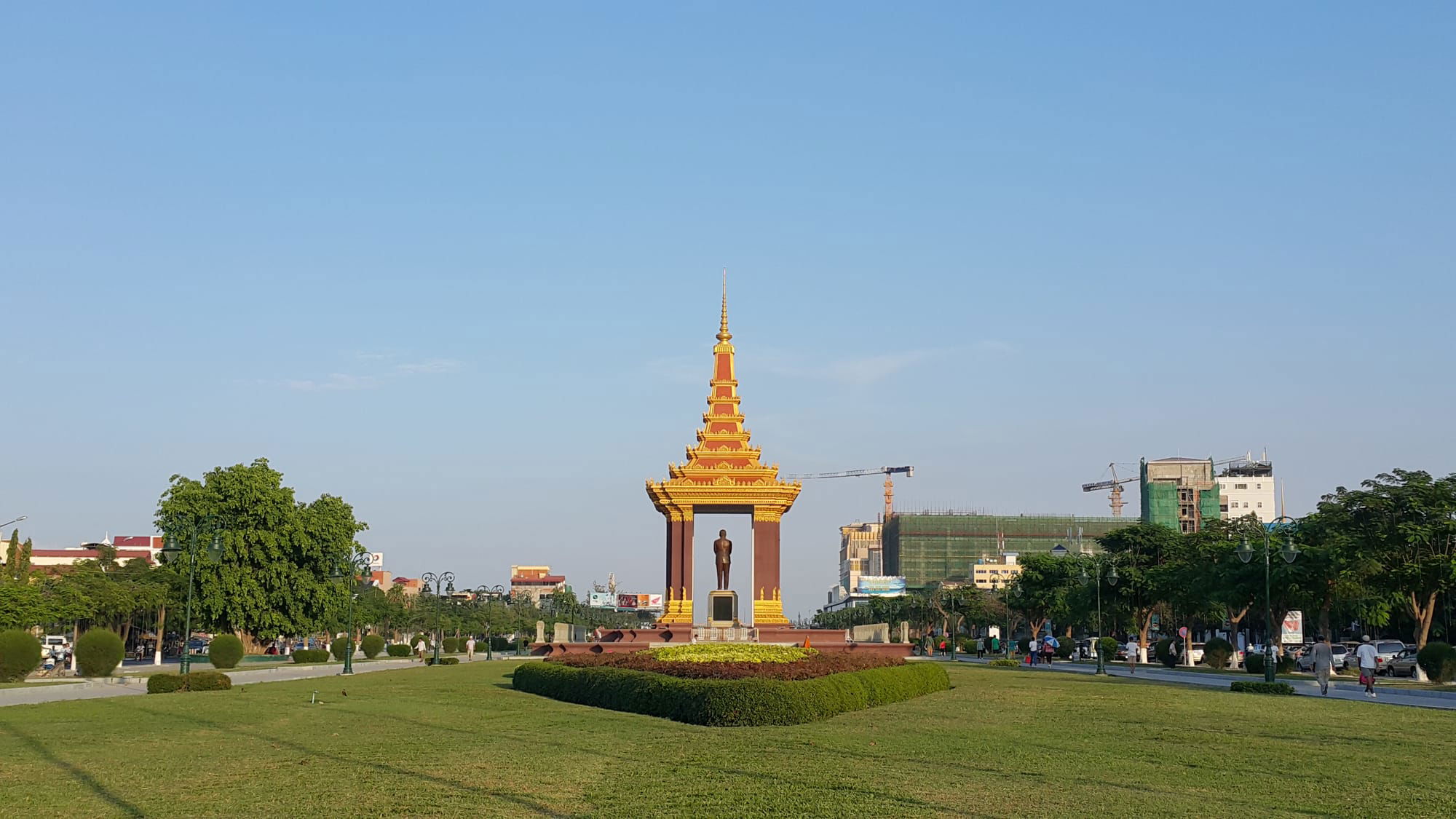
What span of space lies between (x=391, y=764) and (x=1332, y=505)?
42551mm

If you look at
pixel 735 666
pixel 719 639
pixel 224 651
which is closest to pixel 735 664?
pixel 735 666

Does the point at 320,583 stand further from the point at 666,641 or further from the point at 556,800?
the point at 556,800

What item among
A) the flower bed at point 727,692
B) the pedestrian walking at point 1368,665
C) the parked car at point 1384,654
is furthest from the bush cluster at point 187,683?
the parked car at point 1384,654

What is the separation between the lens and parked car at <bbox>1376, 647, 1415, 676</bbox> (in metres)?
47.8

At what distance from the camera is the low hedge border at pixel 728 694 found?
70.7 feet

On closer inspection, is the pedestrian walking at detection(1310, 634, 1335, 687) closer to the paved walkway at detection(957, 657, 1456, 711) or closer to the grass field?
the paved walkway at detection(957, 657, 1456, 711)

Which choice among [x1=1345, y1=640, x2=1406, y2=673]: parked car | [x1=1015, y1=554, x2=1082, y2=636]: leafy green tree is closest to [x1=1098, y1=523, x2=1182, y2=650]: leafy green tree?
[x1=1015, y1=554, x2=1082, y2=636]: leafy green tree

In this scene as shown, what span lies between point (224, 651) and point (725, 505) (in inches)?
815

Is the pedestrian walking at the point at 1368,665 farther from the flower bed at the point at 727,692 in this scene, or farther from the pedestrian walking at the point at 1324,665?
the flower bed at the point at 727,692

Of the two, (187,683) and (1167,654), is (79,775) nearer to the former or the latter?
(187,683)

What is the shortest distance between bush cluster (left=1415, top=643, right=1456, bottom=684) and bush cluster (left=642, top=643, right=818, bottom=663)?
68.7 feet

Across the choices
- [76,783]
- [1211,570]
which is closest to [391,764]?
[76,783]

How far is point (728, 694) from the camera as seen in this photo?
70.8ft

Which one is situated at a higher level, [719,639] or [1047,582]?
[1047,582]
